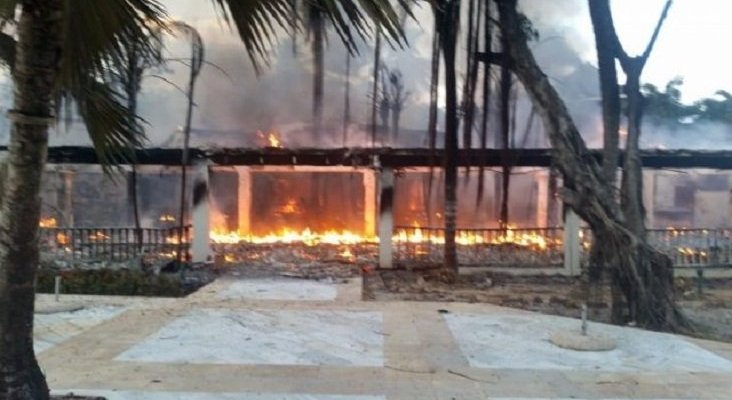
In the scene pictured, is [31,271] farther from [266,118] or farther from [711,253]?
[266,118]

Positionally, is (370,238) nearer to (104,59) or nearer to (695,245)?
(695,245)

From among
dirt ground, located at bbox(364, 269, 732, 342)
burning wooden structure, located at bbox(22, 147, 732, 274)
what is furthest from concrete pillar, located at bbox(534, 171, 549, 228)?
dirt ground, located at bbox(364, 269, 732, 342)

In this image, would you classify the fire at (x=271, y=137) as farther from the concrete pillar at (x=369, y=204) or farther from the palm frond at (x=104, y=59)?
the palm frond at (x=104, y=59)

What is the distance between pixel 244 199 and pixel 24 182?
17093 millimetres

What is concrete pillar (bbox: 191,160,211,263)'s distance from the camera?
14.3 metres

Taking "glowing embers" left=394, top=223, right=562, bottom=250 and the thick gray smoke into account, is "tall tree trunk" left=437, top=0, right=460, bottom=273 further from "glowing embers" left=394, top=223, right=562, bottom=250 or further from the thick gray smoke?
the thick gray smoke

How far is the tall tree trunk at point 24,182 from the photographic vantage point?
140 inches

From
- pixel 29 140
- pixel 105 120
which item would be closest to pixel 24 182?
pixel 29 140

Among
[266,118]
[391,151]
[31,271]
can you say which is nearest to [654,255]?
[391,151]

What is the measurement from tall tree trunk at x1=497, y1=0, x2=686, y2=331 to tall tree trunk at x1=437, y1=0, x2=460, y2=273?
2.14 meters

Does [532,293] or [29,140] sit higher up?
[29,140]

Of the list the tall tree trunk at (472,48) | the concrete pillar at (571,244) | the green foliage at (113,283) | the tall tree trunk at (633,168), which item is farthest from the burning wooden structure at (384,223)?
the tall tree trunk at (633,168)

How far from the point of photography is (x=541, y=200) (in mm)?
20891

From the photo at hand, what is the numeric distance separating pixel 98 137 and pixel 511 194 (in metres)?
18.9
